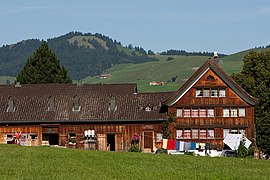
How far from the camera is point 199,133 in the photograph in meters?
62.1

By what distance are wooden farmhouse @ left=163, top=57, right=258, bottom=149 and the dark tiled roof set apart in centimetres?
218

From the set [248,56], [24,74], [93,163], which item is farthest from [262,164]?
[24,74]

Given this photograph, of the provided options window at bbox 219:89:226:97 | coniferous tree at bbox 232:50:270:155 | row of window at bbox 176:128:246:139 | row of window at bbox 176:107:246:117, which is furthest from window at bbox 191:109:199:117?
coniferous tree at bbox 232:50:270:155

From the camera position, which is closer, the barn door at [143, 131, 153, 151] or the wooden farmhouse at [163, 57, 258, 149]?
the wooden farmhouse at [163, 57, 258, 149]

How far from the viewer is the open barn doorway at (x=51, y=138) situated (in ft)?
208

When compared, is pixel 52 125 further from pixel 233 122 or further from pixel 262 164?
pixel 262 164

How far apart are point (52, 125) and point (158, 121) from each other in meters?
10.1

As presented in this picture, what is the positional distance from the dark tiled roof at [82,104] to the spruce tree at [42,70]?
15590 millimetres

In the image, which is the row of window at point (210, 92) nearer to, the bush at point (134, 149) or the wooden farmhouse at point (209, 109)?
the wooden farmhouse at point (209, 109)

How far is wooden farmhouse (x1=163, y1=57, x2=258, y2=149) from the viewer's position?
6181 cm

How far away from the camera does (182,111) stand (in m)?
62.4

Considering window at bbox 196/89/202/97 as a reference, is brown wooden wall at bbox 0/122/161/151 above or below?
below

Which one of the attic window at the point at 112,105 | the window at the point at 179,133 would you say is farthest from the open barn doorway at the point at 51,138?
the window at the point at 179,133

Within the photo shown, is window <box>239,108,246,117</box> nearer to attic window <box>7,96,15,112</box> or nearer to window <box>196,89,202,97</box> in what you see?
window <box>196,89,202,97</box>
